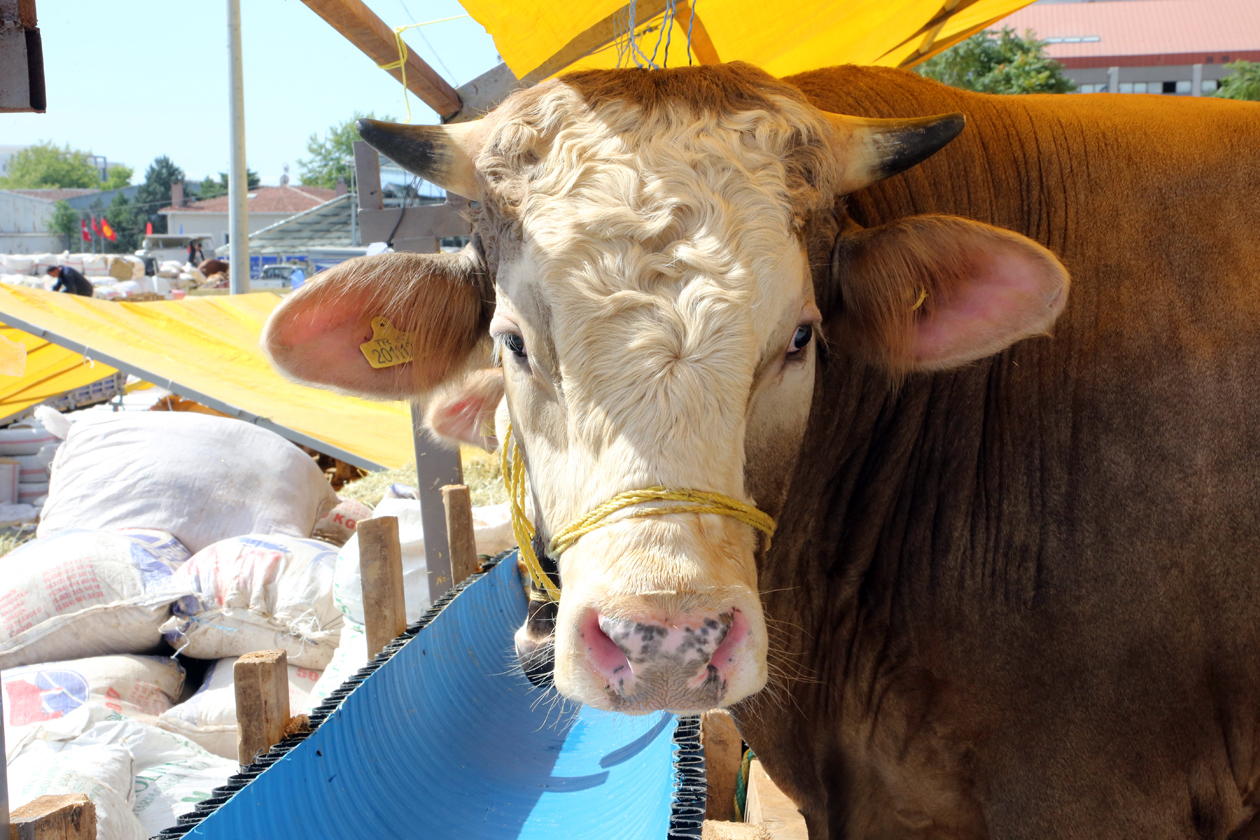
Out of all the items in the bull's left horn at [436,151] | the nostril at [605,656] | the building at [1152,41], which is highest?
the building at [1152,41]

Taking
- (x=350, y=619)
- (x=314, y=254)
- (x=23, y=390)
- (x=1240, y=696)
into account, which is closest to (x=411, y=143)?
(x=1240, y=696)

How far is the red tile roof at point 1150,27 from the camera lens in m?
31.3

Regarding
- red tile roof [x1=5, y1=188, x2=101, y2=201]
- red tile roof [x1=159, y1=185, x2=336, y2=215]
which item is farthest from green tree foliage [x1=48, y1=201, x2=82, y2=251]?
red tile roof [x1=5, y1=188, x2=101, y2=201]

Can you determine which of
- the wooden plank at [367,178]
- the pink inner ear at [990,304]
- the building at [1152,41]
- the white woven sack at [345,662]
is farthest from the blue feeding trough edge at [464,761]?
the building at [1152,41]

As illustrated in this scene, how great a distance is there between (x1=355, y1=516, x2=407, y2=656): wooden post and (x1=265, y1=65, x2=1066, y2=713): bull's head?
3.63 feet

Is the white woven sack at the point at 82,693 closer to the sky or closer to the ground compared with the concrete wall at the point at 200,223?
closer to the ground

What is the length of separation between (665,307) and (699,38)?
3132mm

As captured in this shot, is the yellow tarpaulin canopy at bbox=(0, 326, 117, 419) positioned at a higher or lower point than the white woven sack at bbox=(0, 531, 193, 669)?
higher

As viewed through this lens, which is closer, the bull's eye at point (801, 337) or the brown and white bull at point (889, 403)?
the brown and white bull at point (889, 403)

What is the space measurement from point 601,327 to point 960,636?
110 centimetres

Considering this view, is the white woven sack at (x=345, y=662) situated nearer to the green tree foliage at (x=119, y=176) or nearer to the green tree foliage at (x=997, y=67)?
the green tree foliage at (x=997, y=67)

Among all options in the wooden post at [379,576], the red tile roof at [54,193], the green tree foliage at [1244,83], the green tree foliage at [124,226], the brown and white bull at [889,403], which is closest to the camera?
the brown and white bull at [889,403]

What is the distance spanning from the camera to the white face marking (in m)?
1.45

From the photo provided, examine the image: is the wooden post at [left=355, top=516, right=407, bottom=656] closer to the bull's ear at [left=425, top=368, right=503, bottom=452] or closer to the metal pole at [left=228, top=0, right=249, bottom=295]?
the bull's ear at [left=425, top=368, right=503, bottom=452]
